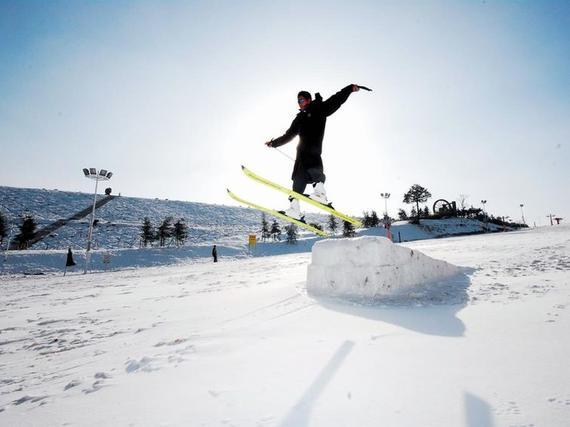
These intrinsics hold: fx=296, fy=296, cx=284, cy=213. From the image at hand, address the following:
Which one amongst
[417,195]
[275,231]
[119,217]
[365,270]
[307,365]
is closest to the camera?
[307,365]

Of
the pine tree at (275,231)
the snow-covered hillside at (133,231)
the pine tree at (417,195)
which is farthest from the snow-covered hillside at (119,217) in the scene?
the pine tree at (417,195)

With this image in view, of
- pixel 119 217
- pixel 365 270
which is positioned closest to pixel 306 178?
pixel 365 270

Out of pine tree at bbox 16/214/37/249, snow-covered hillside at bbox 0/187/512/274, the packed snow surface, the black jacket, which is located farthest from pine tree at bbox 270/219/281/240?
the packed snow surface

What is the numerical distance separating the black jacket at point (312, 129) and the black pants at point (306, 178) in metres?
0.06

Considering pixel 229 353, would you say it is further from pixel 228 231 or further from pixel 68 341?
pixel 228 231

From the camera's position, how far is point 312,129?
17.9 ft

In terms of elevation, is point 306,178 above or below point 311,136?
below

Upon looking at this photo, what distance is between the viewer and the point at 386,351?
7.75 ft

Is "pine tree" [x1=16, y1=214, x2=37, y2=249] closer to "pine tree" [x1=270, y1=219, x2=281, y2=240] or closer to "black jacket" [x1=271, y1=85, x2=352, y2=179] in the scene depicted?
"pine tree" [x1=270, y1=219, x2=281, y2=240]

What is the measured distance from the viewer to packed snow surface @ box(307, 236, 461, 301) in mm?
4512

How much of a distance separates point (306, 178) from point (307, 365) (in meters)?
3.99

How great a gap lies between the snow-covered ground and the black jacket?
2660 mm

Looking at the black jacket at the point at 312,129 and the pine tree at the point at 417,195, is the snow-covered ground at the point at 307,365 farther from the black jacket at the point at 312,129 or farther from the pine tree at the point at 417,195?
the pine tree at the point at 417,195

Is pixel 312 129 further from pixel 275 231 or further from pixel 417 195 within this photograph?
pixel 417 195
